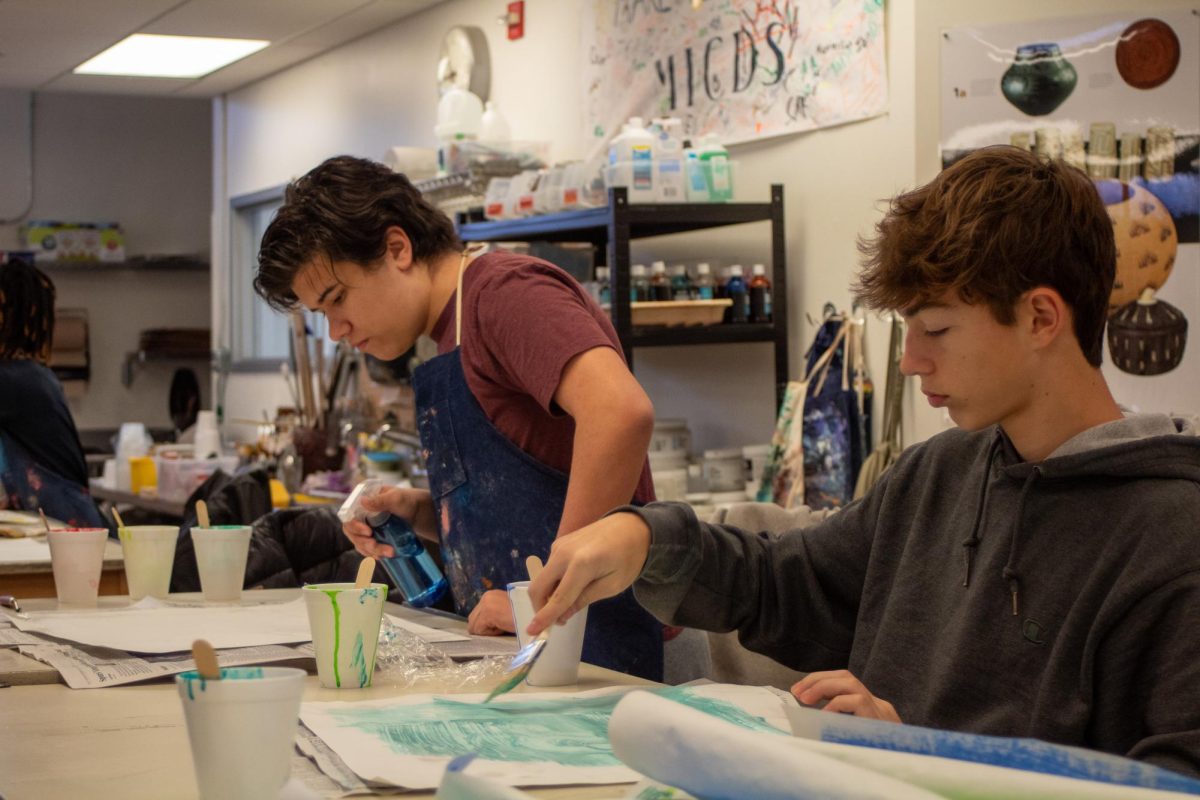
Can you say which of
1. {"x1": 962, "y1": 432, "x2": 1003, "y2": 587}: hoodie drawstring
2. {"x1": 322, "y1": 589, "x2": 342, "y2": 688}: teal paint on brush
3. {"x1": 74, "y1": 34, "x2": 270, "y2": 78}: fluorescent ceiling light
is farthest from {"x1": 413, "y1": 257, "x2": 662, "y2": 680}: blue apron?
{"x1": 74, "y1": 34, "x2": 270, "y2": 78}: fluorescent ceiling light

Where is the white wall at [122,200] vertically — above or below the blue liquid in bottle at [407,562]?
above

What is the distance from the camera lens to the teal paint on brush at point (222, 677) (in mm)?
1050

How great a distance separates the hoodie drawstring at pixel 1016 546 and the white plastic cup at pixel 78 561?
1407 millimetres

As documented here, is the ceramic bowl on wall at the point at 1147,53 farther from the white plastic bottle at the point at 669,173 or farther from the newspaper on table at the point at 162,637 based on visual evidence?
the newspaper on table at the point at 162,637

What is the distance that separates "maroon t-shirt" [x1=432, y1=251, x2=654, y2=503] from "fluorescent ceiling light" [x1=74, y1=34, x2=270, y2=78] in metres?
4.88

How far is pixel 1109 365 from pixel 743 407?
1151mm

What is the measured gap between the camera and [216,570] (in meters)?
2.29

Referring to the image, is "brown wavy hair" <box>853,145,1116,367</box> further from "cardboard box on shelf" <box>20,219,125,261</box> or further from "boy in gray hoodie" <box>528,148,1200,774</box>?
"cardboard box on shelf" <box>20,219,125,261</box>

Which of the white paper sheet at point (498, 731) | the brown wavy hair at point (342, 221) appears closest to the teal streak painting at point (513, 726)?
the white paper sheet at point (498, 731)

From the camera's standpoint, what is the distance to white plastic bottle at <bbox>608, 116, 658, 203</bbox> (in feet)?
13.2

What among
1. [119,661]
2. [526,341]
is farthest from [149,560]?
[526,341]

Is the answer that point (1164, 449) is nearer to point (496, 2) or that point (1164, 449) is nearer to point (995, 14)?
point (995, 14)

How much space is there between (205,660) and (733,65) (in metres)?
3.52

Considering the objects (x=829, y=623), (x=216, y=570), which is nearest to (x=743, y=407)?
(x=216, y=570)
